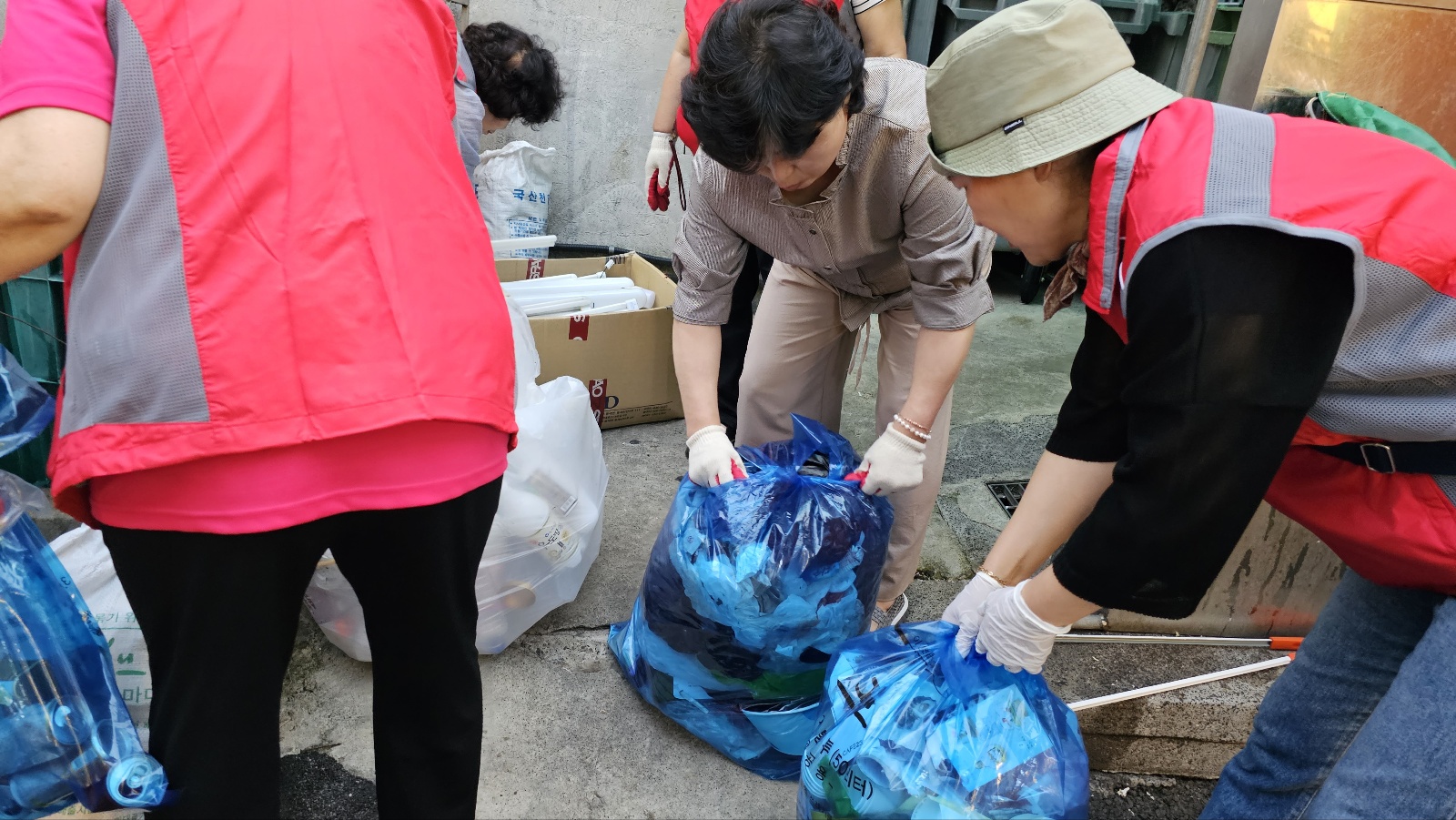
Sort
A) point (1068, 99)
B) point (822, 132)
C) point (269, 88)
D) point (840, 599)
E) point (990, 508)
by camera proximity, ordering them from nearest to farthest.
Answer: point (269, 88) < point (1068, 99) < point (822, 132) < point (840, 599) < point (990, 508)

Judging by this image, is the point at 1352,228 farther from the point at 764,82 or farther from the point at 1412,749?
the point at 764,82

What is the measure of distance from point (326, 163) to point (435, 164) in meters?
0.14

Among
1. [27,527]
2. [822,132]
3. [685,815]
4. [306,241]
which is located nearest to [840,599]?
[685,815]

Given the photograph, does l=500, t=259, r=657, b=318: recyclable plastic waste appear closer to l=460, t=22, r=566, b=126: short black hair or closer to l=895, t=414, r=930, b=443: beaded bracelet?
l=460, t=22, r=566, b=126: short black hair

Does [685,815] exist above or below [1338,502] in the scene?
below

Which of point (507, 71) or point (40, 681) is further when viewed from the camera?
point (507, 71)

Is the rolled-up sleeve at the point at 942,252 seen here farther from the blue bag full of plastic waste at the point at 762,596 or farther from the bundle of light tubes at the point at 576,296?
the bundle of light tubes at the point at 576,296

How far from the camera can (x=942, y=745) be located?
4.53 feet

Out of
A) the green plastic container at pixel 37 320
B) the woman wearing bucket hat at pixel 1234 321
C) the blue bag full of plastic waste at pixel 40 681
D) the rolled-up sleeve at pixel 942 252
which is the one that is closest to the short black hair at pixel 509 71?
the green plastic container at pixel 37 320

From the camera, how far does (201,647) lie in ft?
3.52

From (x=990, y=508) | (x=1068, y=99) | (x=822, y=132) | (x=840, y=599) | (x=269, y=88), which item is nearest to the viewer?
(x=269, y=88)

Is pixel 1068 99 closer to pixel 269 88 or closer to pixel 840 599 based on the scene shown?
pixel 269 88

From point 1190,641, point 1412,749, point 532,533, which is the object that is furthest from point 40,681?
point 1190,641

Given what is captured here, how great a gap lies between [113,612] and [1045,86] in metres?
1.74
